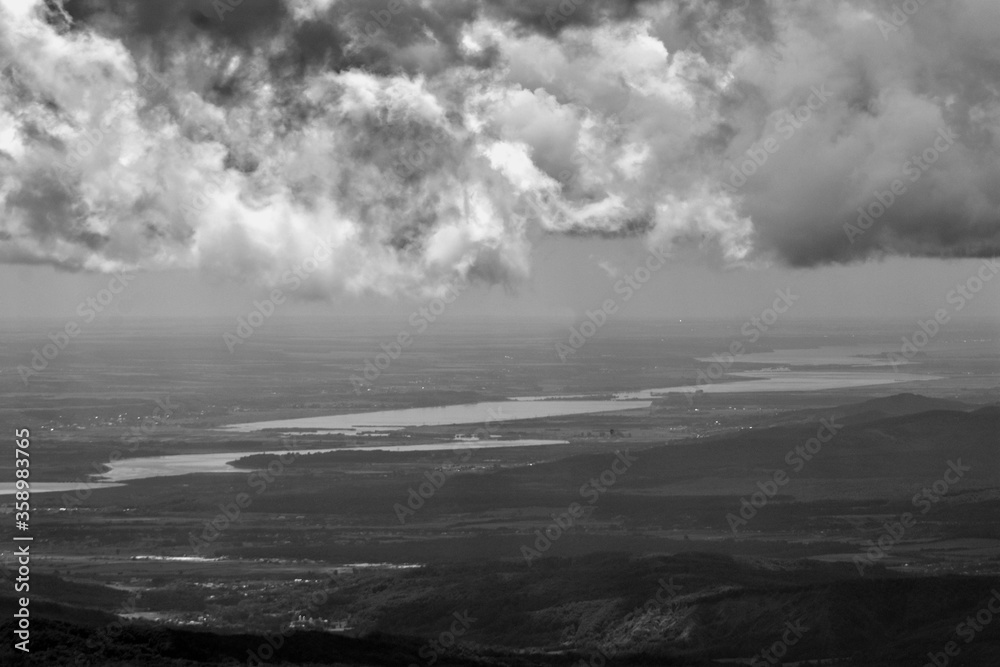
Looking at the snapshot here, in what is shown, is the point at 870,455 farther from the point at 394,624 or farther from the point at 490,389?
the point at 490,389

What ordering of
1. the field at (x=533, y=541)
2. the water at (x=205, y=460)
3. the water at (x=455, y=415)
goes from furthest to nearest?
the water at (x=455, y=415) < the water at (x=205, y=460) < the field at (x=533, y=541)

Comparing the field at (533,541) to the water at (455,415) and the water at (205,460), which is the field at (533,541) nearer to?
the water at (205,460)

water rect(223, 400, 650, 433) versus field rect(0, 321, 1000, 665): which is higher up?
water rect(223, 400, 650, 433)

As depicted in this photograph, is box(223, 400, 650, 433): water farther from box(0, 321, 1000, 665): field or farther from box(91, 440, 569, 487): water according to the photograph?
box(91, 440, 569, 487): water

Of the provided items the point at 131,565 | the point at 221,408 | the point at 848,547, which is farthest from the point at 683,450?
the point at 221,408

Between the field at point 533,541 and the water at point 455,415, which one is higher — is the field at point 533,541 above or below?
below

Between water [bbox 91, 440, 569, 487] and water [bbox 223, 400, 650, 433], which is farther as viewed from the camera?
water [bbox 223, 400, 650, 433]

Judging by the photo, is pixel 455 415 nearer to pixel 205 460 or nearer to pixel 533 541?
pixel 205 460

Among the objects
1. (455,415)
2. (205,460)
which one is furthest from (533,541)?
(455,415)

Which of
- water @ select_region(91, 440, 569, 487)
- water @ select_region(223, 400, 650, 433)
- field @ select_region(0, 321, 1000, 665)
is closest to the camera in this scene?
field @ select_region(0, 321, 1000, 665)

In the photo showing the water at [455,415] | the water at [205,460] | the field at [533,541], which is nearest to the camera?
the field at [533,541]

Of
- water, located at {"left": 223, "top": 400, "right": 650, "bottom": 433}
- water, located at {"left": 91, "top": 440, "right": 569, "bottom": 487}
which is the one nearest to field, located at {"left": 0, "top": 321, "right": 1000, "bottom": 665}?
water, located at {"left": 91, "top": 440, "right": 569, "bottom": 487}

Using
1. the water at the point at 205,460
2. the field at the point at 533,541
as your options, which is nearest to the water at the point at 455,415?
the field at the point at 533,541
